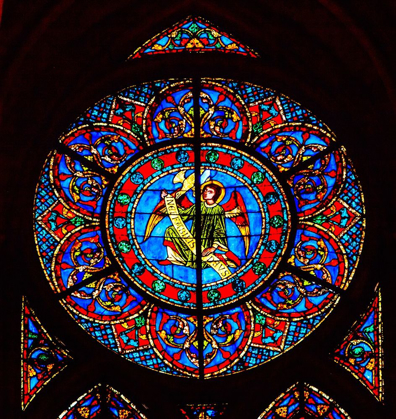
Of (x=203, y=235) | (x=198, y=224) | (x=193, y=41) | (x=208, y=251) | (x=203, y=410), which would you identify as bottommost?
(x=203, y=410)

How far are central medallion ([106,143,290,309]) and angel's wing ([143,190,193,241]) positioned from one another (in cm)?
1

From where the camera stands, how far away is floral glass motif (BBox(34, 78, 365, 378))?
43.5 ft

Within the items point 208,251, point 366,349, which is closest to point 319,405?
point 366,349

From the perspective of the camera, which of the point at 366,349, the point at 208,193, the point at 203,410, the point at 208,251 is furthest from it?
the point at 208,193

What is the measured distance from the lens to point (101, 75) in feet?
44.2

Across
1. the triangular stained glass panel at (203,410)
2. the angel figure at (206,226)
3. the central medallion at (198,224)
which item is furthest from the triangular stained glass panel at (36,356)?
the angel figure at (206,226)

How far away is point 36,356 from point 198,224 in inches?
83.7

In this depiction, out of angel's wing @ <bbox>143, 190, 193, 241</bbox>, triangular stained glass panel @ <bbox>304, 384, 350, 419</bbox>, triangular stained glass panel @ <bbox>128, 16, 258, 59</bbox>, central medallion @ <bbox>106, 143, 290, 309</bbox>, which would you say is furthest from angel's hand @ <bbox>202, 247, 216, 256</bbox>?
triangular stained glass panel @ <bbox>128, 16, 258, 59</bbox>

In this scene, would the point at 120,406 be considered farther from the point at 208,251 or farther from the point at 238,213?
the point at 238,213

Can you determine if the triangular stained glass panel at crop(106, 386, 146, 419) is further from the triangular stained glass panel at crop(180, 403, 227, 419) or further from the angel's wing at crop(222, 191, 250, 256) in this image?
the angel's wing at crop(222, 191, 250, 256)

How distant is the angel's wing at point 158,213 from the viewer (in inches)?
531

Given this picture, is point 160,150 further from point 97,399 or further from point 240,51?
point 97,399

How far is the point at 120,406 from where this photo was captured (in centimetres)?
1302

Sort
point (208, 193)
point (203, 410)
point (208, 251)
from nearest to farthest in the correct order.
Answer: point (203, 410)
point (208, 251)
point (208, 193)
